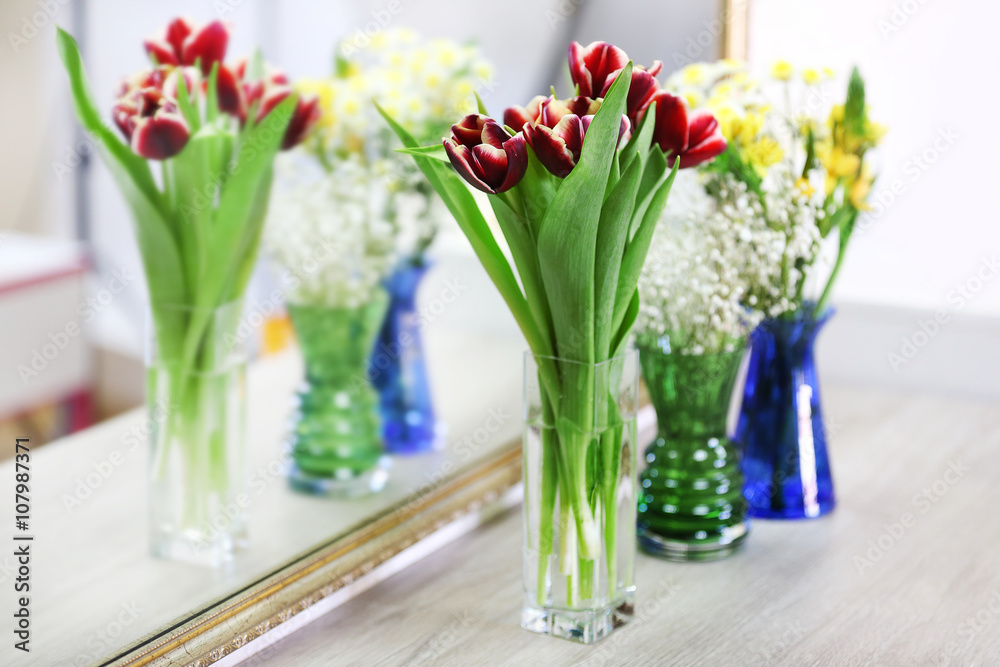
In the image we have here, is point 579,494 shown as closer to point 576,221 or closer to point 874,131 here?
point 576,221

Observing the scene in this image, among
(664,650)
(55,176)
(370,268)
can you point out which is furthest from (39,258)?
(664,650)

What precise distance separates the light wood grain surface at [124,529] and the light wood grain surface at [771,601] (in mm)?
74

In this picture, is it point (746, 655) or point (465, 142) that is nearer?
point (465, 142)

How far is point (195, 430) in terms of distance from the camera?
91 centimetres

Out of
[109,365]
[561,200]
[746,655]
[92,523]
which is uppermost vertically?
[561,200]

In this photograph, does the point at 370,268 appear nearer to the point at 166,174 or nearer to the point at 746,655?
the point at 166,174

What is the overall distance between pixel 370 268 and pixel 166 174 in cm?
27

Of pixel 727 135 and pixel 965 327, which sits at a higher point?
pixel 727 135

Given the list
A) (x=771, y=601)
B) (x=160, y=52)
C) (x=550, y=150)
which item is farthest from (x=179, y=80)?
(x=771, y=601)

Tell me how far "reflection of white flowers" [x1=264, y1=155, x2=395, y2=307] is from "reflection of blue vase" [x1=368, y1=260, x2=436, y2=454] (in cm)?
4

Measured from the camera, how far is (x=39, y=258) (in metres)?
0.77

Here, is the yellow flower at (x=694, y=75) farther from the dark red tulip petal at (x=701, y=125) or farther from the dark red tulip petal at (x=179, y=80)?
the dark red tulip petal at (x=179, y=80)

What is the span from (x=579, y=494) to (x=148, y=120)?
433 millimetres

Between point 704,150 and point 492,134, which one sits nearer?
point 492,134
